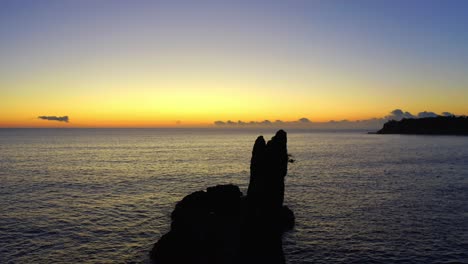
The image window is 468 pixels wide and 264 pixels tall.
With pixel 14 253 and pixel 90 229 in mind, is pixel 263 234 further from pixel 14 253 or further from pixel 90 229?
pixel 14 253

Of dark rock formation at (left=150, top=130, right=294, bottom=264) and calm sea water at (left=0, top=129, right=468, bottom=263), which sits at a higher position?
dark rock formation at (left=150, top=130, right=294, bottom=264)

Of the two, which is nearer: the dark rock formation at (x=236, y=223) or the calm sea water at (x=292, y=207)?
the dark rock formation at (x=236, y=223)

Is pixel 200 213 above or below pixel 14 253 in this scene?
above

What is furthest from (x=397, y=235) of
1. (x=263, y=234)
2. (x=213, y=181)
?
(x=213, y=181)

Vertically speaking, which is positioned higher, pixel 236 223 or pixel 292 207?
pixel 236 223

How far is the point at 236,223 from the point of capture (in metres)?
35.7

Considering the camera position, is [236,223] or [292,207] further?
[292,207]

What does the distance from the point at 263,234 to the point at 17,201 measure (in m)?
40.7

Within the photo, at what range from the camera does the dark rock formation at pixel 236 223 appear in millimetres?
30281

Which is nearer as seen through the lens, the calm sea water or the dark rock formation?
the dark rock formation

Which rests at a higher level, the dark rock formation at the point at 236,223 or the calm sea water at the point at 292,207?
the dark rock formation at the point at 236,223

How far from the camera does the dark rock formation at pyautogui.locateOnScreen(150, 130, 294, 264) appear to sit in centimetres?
3028

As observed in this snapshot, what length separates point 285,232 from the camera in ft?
128

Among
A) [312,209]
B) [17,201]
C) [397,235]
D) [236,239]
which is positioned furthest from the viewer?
[17,201]
